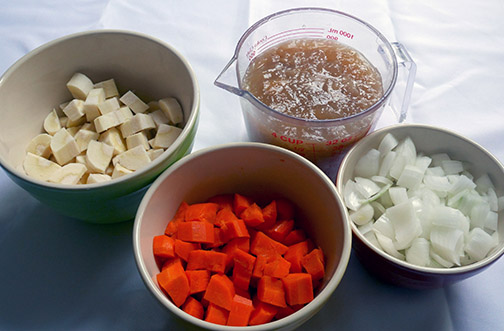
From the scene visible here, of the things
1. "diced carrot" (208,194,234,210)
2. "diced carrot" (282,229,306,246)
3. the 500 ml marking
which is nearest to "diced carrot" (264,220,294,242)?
"diced carrot" (282,229,306,246)

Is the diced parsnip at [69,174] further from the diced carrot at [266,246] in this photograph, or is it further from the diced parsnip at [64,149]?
the diced carrot at [266,246]

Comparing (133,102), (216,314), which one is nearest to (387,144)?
(216,314)

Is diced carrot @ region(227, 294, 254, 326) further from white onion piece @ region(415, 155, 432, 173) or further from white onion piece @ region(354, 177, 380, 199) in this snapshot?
white onion piece @ region(415, 155, 432, 173)

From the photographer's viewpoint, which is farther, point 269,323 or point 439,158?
point 439,158

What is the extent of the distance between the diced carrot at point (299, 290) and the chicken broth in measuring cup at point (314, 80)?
0.45m

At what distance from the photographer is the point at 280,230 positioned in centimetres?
106

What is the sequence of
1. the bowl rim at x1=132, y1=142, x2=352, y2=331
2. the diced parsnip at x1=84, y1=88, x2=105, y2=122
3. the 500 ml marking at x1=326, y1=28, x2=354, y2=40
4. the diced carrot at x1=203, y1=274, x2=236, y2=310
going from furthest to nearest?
the 500 ml marking at x1=326, y1=28, x2=354, y2=40 → the diced parsnip at x1=84, y1=88, x2=105, y2=122 → the diced carrot at x1=203, y1=274, x2=236, y2=310 → the bowl rim at x1=132, y1=142, x2=352, y2=331

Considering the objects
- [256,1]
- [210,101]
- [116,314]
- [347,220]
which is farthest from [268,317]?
[256,1]

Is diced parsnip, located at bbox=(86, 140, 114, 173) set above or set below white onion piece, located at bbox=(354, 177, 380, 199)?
above

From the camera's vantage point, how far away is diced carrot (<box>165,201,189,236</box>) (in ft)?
3.45

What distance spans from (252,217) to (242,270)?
0.44 feet

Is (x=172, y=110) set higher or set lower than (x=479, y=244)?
higher

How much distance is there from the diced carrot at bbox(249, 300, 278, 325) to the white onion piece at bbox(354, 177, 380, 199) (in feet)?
1.20

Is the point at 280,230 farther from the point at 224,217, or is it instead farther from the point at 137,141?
the point at 137,141
